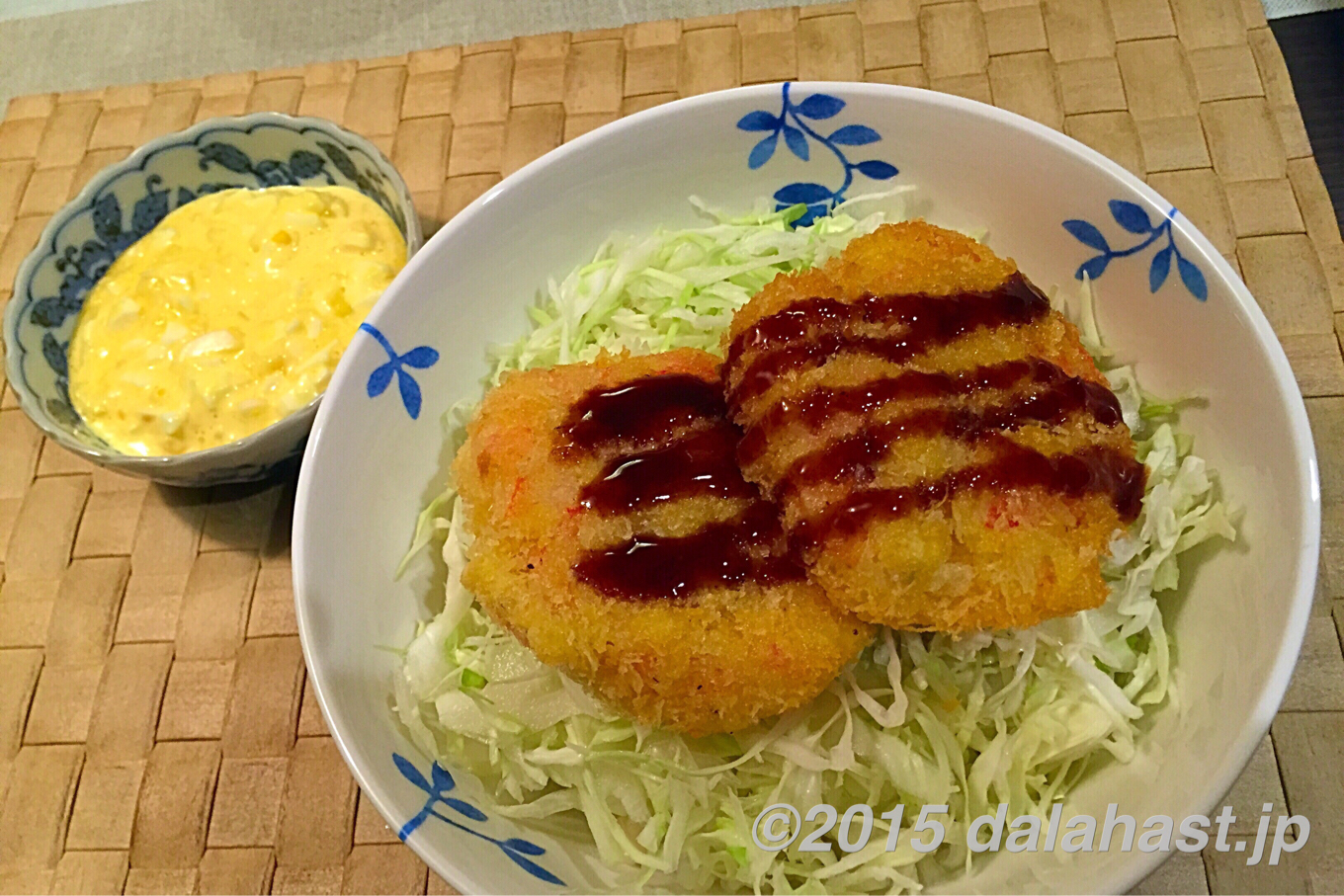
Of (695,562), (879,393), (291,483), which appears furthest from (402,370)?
(879,393)

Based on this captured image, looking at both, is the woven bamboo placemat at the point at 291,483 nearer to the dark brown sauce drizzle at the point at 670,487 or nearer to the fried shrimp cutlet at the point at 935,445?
the fried shrimp cutlet at the point at 935,445

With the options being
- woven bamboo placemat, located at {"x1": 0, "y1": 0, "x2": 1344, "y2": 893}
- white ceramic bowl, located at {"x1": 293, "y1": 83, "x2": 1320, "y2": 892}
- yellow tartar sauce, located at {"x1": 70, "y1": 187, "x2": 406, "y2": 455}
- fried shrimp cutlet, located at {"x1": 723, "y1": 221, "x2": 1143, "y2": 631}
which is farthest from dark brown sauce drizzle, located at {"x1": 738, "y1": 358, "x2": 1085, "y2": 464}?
yellow tartar sauce, located at {"x1": 70, "y1": 187, "x2": 406, "y2": 455}

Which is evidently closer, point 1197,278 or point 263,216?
point 1197,278

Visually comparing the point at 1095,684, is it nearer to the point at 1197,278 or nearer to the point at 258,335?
the point at 1197,278

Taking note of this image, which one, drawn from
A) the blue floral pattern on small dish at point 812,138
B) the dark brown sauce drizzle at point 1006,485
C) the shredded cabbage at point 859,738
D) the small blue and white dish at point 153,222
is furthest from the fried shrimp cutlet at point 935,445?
the small blue and white dish at point 153,222

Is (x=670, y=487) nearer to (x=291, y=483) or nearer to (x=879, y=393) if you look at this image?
(x=879, y=393)

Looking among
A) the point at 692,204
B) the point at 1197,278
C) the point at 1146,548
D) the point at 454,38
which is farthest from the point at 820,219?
the point at 454,38
